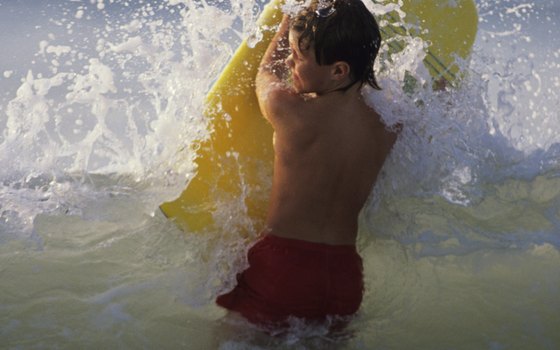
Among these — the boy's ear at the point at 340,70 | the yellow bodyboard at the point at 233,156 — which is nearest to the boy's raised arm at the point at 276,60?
the yellow bodyboard at the point at 233,156

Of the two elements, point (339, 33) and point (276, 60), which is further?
point (276, 60)

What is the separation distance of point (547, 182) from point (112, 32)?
10.9 ft

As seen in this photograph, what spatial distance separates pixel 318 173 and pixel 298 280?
0.28m

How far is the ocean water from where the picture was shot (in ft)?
6.83

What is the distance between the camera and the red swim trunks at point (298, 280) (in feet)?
6.33

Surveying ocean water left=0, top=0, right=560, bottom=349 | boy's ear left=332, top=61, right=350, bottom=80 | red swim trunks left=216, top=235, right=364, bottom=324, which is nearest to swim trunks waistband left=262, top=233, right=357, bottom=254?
red swim trunks left=216, top=235, right=364, bottom=324

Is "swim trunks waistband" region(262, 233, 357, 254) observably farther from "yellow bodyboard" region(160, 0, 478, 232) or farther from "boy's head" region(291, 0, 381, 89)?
"boy's head" region(291, 0, 381, 89)

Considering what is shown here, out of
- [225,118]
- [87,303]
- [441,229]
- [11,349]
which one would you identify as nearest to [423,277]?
[441,229]

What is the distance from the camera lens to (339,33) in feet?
6.29

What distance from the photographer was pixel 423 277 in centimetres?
237

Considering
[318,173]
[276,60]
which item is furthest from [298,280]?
[276,60]

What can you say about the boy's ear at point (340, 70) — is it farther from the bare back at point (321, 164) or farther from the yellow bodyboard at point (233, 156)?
the yellow bodyboard at point (233, 156)

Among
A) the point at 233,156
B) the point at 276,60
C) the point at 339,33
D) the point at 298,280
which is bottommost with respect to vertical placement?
the point at 298,280

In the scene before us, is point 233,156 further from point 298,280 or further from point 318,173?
point 298,280
